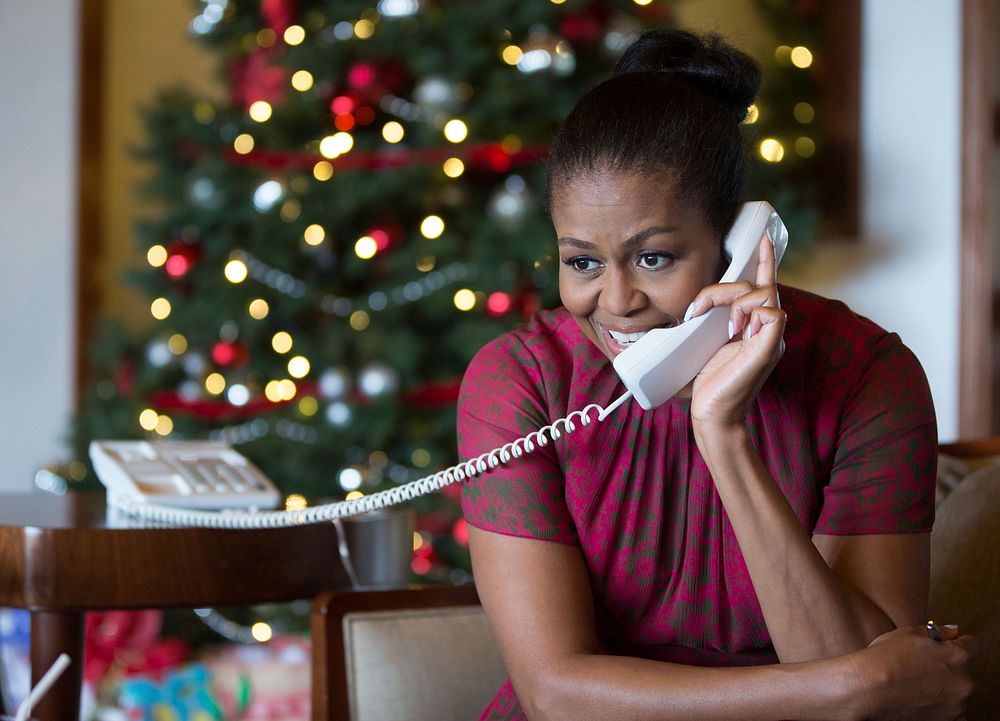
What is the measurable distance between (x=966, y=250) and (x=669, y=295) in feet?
6.45

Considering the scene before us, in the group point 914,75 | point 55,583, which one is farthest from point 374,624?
point 914,75

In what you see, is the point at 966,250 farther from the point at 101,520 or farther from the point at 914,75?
the point at 101,520

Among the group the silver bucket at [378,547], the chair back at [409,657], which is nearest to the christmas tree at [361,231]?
the silver bucket at [378,547]

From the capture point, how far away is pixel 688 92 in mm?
1204

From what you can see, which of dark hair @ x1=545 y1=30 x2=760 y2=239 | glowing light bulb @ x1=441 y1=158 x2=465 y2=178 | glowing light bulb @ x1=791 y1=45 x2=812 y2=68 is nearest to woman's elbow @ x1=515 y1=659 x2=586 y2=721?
dark hair @ x1=545 y1=30 x2=760 y2=239

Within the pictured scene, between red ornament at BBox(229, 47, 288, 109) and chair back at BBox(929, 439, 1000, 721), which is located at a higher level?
red ornament at BBox(229, 47, 288, 109)

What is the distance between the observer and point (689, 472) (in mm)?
1245

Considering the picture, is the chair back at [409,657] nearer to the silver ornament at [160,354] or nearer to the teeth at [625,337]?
the teeth at [625,337]

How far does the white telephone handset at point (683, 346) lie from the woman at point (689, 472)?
2 cm

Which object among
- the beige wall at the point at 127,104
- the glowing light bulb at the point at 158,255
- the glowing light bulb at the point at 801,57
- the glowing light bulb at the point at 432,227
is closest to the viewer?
the glowing light bulb at the point at 432,227

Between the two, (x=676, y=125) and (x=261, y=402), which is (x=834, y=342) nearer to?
(x=676, y=125)

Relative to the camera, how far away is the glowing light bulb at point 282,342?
9.48 feet

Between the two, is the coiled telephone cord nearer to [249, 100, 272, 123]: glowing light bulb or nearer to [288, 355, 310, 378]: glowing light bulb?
[288, 355, 310, 378]: glowing light bulb

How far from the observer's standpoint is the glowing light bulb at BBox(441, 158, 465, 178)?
2.77 meters
